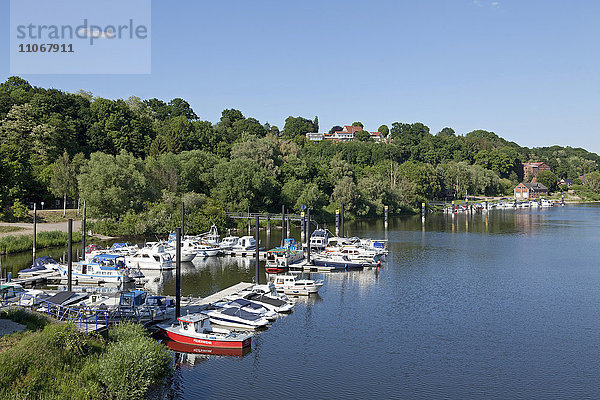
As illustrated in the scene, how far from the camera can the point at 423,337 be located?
32.9 m

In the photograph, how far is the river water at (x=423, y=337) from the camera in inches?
1013

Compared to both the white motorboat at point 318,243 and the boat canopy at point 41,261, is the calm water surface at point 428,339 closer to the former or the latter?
the white motorboat at point 318,243

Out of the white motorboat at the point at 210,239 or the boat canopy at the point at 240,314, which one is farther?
the white motorboat at the point at 210,239

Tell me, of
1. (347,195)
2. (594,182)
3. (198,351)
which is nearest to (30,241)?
(198,351)

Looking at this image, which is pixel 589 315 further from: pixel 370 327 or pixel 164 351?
pixel 164 351

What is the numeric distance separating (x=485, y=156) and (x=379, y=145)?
139 feet

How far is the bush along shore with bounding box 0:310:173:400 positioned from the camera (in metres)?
20.9

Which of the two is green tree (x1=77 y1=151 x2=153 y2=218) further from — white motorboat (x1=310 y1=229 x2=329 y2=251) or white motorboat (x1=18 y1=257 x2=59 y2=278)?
white motorboat (x1=310 y1=229 x2=329 y2=251)

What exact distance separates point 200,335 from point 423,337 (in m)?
13.0

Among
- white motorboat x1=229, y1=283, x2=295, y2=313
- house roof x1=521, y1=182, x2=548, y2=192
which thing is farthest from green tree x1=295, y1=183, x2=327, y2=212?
house roof x1=521, y1=182, x2=548, y2=192

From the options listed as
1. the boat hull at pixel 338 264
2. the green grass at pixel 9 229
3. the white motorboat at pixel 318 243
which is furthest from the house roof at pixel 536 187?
the green grass at pixel 9 229

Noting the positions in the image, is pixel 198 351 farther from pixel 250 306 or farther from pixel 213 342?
pixel 250 306

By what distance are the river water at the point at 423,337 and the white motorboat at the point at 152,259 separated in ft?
10.1

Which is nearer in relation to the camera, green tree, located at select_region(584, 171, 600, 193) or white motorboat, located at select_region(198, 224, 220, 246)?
white motorboat, located at select_region(198, 224, 220, 246)
